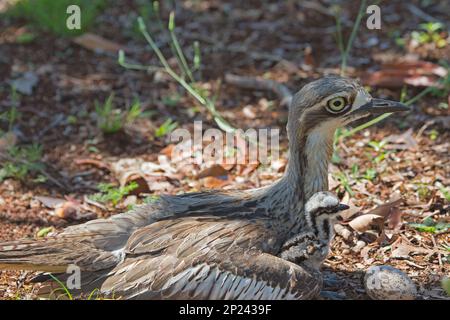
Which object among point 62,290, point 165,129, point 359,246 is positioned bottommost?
point 62,290

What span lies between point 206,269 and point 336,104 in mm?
1091

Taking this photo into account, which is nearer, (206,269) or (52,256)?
(206,269)

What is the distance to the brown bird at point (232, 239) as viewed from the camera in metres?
4.00

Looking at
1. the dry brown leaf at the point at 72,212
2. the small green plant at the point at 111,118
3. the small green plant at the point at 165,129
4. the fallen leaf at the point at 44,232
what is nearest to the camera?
the fallen leaf at the point at 44,232

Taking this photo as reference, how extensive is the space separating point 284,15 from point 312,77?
1.25 metres

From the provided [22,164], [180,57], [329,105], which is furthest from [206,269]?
[180,57]

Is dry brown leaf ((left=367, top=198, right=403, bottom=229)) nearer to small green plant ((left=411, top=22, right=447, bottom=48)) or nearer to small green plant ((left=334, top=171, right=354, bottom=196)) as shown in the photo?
small green plant ((left=334, top=171, right=354, bottom=196))

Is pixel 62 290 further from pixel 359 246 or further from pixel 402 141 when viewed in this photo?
pixel 402 141

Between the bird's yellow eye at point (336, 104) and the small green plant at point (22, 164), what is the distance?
2281mm

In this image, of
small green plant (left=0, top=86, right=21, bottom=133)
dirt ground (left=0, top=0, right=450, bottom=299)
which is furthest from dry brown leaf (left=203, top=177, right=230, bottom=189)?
small green plant (left=0, top=86, right=21, bottom=133)

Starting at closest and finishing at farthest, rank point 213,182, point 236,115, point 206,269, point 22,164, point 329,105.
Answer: point 206,269 → point 329,105 → point 213,182 → point 22,164 → point 236,115

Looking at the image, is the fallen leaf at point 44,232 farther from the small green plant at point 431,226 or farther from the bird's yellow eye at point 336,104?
the small green plant at point 431,226

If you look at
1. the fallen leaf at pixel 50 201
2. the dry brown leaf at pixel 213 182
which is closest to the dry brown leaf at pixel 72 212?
the fallen leaf at pixel 50 201

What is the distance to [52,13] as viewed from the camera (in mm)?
7605
